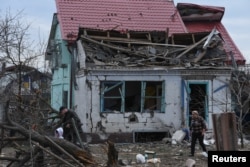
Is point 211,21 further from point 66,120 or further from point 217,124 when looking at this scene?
point 217,124

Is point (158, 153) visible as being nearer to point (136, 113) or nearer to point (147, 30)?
point (136, 113)

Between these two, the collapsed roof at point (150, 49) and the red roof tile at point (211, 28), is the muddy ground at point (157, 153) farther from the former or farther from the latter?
the red roof tile at point (211, 28)

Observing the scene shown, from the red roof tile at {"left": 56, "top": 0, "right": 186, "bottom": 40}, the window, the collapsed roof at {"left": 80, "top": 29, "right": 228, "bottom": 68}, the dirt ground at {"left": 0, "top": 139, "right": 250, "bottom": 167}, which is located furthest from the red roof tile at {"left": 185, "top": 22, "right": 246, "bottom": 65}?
the dirt ground at {"left": 0, "top": 139, "right": 250, "bottom": 167}

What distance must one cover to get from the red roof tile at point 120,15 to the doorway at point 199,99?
5040 mm

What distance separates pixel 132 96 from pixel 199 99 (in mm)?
2932

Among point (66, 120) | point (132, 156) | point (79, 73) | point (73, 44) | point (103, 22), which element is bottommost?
point (132, 156)

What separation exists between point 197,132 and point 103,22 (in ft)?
40.0

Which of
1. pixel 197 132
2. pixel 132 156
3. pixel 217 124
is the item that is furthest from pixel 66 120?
pixel 217 124

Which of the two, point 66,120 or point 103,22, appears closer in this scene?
point 66,120

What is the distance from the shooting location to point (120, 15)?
2580 cm

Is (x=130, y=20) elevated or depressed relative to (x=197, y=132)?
elevated

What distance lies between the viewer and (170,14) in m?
26.5

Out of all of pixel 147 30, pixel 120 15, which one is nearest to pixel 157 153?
pixel 147 30

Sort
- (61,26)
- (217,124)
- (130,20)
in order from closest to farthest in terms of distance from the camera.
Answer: (217,124) < (61,26) < (130,20)
